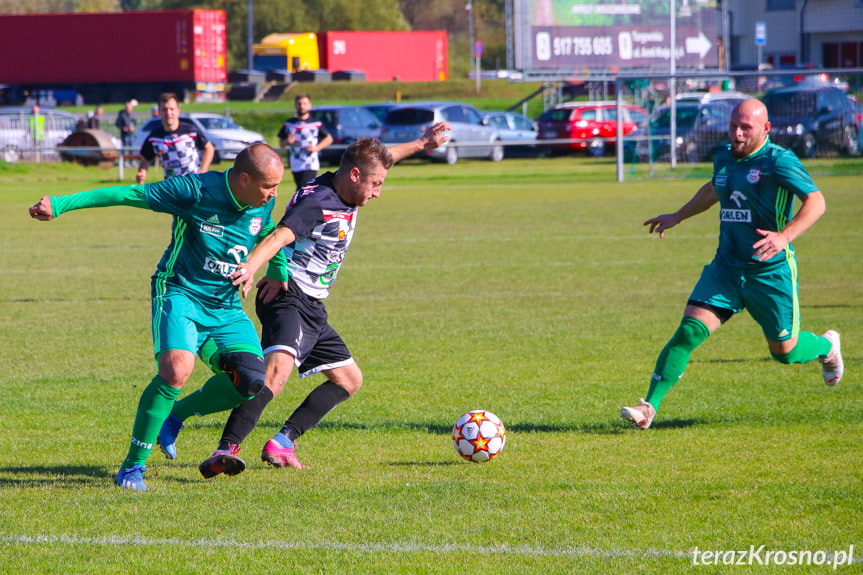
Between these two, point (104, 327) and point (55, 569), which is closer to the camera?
point (55, 569)

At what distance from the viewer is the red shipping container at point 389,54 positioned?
58.7 meters

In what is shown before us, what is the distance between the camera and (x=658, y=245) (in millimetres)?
14812

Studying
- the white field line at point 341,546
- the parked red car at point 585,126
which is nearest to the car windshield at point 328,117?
the parked red car at point 585,126

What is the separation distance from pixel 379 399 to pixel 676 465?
2.22 m

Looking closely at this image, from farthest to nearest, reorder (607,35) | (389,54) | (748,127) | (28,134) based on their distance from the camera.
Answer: (389,54)
(607,35)
(28,134)
(748,127)

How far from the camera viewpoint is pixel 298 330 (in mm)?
5258

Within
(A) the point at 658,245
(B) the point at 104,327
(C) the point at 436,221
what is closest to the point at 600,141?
(C) the point at 436,221

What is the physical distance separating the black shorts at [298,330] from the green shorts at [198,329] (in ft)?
0.40

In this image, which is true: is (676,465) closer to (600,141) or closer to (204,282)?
(204,282)

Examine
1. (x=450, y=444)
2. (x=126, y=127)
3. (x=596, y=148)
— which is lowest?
(x=450, y=444)

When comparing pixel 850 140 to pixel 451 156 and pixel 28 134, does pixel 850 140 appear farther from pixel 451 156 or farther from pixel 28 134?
pixel 28 134

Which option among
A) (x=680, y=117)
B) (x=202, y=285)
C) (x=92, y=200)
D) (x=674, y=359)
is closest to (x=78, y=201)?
(x=92, y=200)

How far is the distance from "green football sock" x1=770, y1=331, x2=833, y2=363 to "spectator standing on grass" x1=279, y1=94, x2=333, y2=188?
9.87 meters

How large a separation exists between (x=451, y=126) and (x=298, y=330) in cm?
2611
